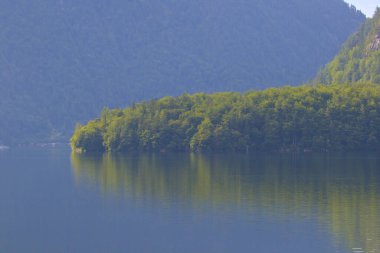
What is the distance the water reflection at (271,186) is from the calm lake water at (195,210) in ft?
0.37

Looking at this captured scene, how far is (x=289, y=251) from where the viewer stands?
64.4 meters

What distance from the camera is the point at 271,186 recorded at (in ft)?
343

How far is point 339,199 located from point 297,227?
1790 centimetres

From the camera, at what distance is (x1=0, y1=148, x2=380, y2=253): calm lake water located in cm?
6838

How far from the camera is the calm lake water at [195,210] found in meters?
68.4

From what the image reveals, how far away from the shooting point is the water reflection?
77.6m

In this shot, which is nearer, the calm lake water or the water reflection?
the calm lake water

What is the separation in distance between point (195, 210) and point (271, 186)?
2207 centimetres

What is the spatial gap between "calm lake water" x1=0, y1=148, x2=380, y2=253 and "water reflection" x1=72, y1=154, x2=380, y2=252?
11 cm

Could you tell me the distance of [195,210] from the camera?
Answer: 84.4m

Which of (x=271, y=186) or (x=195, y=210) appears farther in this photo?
(x=271, y=186)

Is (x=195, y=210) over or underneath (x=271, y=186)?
underneath

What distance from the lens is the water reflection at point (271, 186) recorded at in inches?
3054

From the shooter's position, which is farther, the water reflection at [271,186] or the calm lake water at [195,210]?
the water reflection at [271,186]
